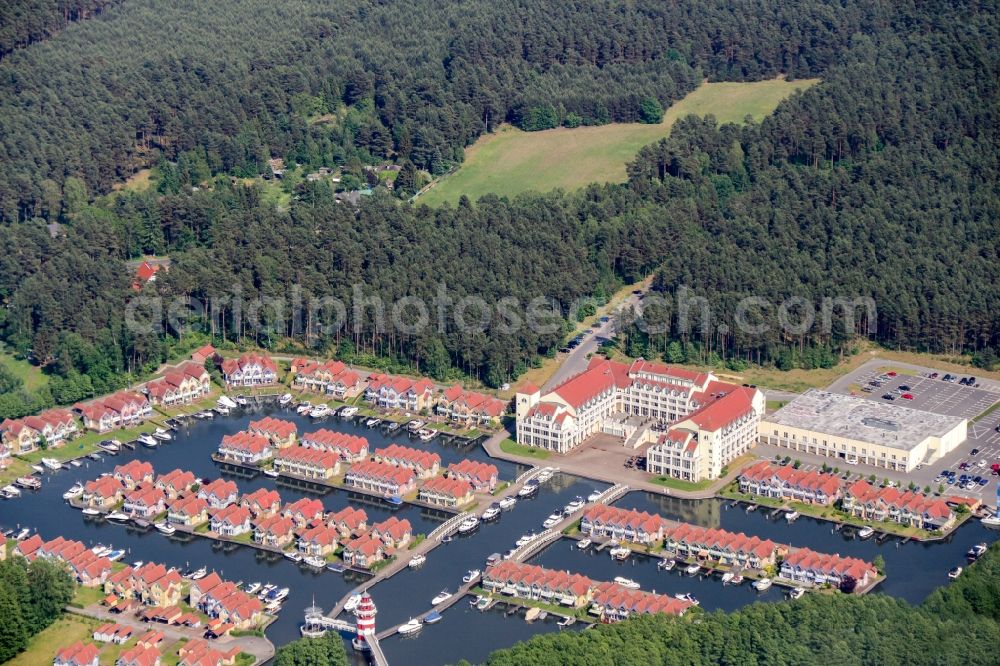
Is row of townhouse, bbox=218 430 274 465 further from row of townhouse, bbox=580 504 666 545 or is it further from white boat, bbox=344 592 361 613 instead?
row of townhouse, bbox=580 504 666 545

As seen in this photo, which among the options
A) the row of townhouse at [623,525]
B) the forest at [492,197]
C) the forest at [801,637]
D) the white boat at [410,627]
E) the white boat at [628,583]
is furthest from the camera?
the forest at [492,197]

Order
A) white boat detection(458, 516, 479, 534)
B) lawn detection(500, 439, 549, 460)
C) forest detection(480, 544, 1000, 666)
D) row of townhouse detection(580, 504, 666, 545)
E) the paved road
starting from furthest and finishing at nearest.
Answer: the paved road < lawn detection(500, 439, 549, 460) < white boat detection(458, 516, 479, 534) < row of townhouse detection(580, 504, 666, 545) < forest detection(480, 544, 1000, 666)

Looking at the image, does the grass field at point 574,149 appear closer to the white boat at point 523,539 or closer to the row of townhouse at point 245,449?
the row of townhouse at point 245,449

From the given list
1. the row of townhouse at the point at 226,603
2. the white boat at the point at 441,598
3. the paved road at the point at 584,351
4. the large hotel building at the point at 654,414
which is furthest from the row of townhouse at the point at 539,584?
the paved road at the point at 584,351

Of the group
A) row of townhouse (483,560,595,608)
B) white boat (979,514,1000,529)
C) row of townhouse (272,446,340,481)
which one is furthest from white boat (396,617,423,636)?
white boat (979,514,1000,529)

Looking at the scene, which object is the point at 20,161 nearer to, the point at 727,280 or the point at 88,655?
the point at 727,280

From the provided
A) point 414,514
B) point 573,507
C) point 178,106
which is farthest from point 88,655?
point 178,106
